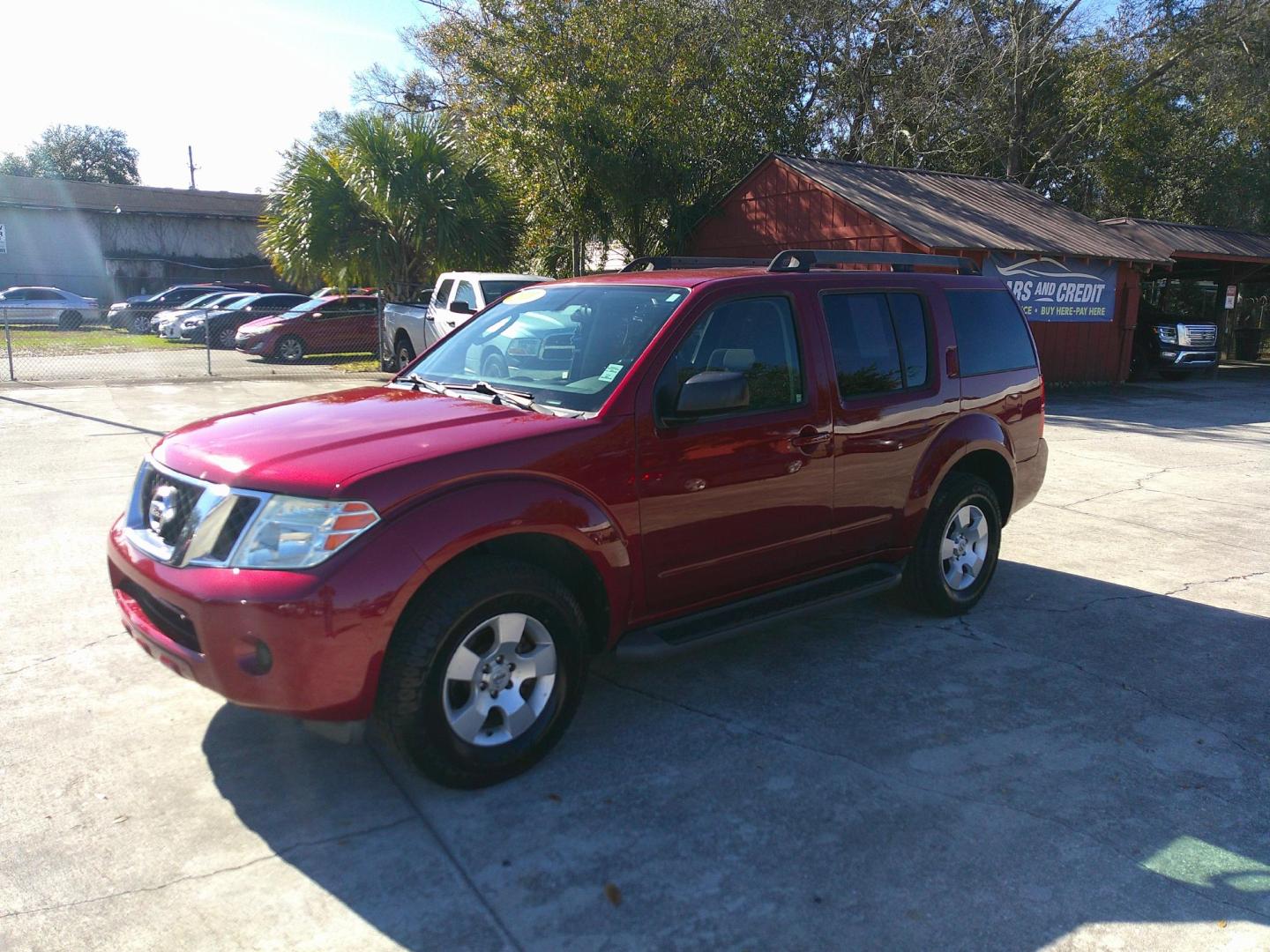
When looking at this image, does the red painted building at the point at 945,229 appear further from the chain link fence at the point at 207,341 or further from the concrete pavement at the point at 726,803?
the concrete pavement at the point at 726,803

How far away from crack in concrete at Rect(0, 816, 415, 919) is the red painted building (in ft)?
48.1

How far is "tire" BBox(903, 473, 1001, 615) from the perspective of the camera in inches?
217

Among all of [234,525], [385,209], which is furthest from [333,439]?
[385,209]

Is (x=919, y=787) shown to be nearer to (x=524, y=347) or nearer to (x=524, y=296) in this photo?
(x=524, y=347)

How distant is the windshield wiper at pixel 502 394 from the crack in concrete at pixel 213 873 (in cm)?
170

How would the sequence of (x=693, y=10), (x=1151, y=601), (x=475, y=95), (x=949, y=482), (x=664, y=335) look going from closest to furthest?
(x=664, y=335) < (x=949, y=482) < (x=1151, y=601) < (x=693, y=10) < (x=475, y=95)

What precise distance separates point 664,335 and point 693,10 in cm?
1988

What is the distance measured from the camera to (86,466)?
9.32 meters

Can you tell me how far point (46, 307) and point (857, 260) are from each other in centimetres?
3243

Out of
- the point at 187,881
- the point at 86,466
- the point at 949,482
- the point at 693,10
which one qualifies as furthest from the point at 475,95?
the point at 187,881

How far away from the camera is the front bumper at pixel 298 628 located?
127 inches

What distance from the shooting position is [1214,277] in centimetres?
2403

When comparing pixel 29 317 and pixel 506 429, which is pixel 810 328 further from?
pixel 29 317

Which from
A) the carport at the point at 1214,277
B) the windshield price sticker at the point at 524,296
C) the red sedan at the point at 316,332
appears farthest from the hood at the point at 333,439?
the carport at the point at 1214,277
